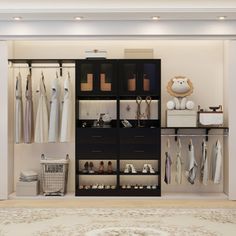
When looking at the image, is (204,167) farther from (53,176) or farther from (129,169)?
(53,176)

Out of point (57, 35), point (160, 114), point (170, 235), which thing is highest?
point (57, 35)

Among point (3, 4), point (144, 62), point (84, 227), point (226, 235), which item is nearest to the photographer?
point (226, 235)

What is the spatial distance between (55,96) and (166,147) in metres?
1.88

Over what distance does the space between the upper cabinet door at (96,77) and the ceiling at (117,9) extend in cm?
72

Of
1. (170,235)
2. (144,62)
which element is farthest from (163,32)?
(170,235)

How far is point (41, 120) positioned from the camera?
243 inches

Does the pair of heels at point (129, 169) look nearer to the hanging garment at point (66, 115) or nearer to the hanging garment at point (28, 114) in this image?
the hanging garment at point (66, 115)

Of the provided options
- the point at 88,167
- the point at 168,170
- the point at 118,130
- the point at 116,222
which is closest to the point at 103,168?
the point at 88,167

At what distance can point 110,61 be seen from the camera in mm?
6145

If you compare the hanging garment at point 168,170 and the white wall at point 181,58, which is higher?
the white wall at point 181,58

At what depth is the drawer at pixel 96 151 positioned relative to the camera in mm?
6148

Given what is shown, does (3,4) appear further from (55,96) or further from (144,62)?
(144,62)

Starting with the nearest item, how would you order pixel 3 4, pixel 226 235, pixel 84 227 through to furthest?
pixel 226 235 → pixel 84 227 → pixel 3 4

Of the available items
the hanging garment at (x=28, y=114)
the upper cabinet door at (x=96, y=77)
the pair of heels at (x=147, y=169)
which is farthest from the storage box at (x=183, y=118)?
the hanging garment at (x=28, y=114)
